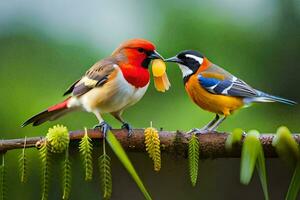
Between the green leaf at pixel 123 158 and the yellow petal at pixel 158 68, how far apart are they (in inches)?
6.1

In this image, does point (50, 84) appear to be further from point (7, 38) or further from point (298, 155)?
point (298, 155)

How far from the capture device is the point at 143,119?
8.25 feet

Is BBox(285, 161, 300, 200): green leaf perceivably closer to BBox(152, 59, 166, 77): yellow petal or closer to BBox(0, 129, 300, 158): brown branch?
BBox(0, 129, 300, 158): brown branch

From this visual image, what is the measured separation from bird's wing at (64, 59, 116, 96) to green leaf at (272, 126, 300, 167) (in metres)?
0.66

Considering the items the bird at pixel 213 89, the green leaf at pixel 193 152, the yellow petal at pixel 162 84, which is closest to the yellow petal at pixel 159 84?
the yellow petal at pixel 162 84

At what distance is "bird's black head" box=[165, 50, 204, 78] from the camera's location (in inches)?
68.7

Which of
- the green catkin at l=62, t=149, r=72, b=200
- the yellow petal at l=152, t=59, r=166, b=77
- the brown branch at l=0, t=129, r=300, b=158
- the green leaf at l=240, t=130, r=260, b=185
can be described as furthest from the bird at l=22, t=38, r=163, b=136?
the green leaf at l=240, t=130, r=260, b=185

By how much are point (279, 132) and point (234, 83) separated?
0.57 metres

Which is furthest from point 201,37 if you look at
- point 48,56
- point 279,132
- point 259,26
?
point 279,132

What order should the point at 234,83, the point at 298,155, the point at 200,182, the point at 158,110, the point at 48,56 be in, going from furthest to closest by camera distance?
the point at 48,56 → the point at 200,182 → the point at 158,110 → the point at 234,83 → the point at 298,155

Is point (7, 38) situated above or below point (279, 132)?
above

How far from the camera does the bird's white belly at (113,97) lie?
1.81 m

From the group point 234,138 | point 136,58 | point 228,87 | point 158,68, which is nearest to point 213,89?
point 228,87

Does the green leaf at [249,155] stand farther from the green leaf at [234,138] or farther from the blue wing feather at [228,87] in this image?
the blue wing feather at [228,87]
